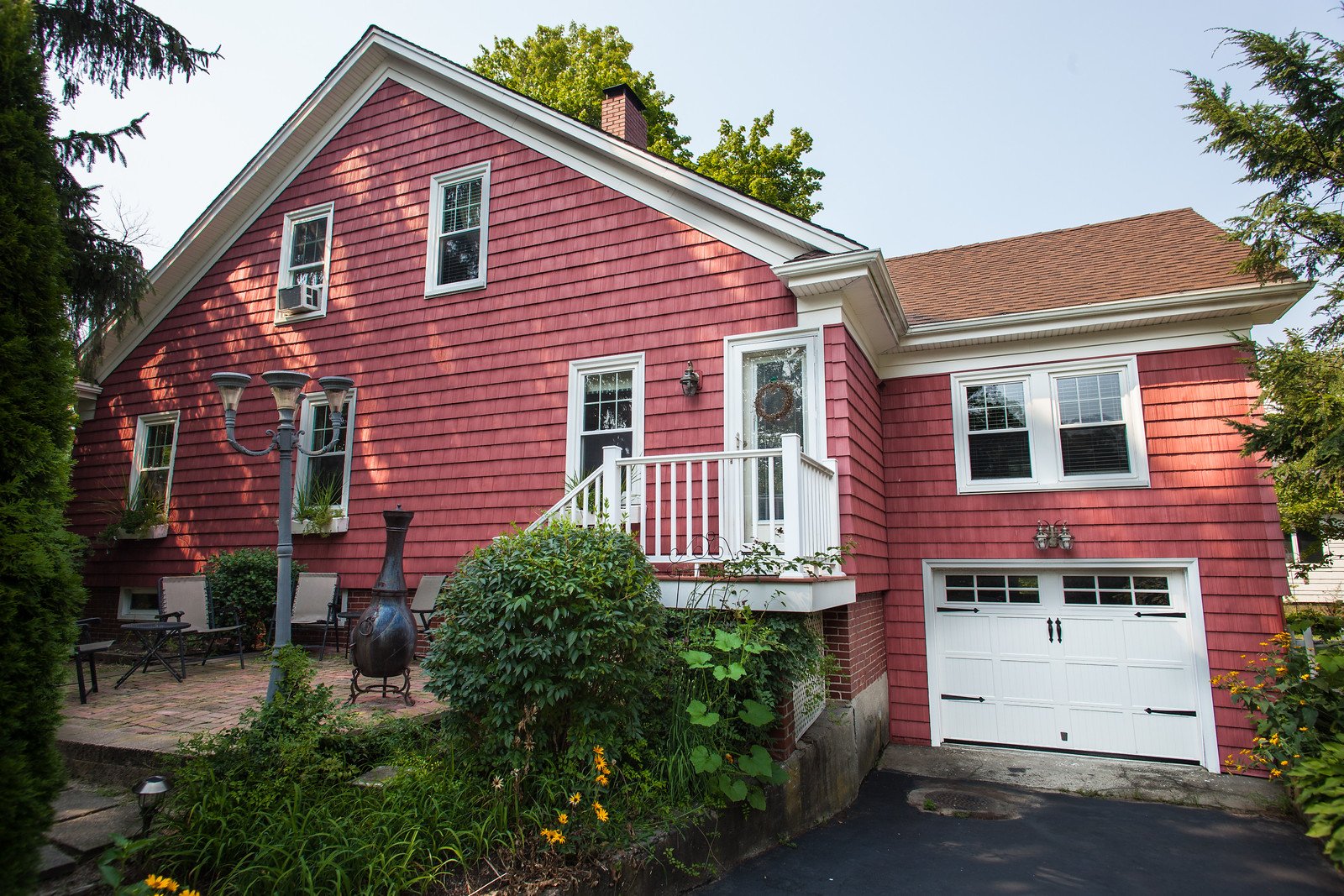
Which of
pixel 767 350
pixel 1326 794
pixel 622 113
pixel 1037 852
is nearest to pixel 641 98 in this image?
pixel 622 113

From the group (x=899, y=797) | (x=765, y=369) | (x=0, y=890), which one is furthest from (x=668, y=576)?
(x=0, y=890)

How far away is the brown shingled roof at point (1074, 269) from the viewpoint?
756cm

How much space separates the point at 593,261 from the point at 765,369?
2288mm

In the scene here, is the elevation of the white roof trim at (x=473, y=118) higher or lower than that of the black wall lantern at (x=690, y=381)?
higher

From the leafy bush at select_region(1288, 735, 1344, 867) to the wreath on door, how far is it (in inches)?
178

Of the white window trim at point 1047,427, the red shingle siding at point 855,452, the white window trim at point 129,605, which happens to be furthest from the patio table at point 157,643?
the white window trim at point 1047,427

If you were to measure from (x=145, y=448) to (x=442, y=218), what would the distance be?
5.46 m

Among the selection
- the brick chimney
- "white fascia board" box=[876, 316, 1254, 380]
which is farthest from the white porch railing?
the brick chimney

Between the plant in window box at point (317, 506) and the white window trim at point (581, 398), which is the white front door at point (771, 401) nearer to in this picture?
the white window trim at point (581, 398)

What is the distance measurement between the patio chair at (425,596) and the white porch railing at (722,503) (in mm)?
2184

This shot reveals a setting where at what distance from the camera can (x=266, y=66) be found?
8633 mm

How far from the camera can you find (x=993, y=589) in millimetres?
7828

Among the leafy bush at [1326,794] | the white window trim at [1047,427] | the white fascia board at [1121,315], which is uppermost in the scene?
the white fascia board at [1121,315]

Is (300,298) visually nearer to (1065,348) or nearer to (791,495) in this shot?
(791,495)
